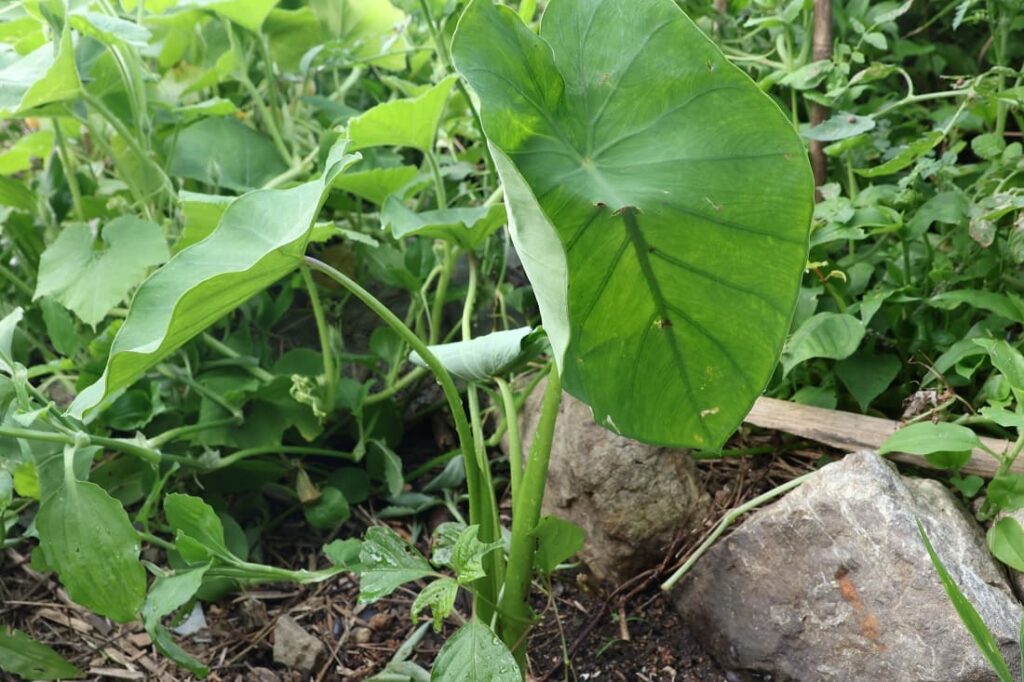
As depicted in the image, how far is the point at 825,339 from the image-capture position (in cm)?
119

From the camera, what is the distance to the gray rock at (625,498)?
1.22 m

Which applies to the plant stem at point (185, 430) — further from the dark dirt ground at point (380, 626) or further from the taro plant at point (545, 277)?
the dark dirt ground at point (380, 626)

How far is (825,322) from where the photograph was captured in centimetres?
121

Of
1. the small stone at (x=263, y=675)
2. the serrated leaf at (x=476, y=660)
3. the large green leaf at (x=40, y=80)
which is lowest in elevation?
the small stone at (x=263, y=675)

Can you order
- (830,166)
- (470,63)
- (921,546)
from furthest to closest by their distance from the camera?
(830,166) < (921,546) < (470,63)

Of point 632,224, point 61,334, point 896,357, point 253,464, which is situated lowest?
point 253,464

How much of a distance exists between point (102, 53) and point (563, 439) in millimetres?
918

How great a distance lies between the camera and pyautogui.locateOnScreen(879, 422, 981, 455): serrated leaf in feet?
3.34

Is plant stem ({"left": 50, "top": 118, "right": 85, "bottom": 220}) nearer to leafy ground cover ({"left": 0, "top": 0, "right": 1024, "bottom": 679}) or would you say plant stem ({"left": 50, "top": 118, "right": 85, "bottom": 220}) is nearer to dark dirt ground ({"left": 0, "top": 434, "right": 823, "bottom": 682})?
leafy ground cover ({"left": 0, "top": 0, "right": 1024, "bottom": 679})

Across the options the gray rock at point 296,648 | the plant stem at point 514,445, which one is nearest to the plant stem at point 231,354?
the gray rock at point 296,648

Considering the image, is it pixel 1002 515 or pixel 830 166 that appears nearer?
pixel 1002 515

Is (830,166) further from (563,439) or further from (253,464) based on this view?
(253,464)

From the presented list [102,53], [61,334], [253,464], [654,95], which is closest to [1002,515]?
[654,95]

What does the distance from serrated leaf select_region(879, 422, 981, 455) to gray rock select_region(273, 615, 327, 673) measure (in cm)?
78
